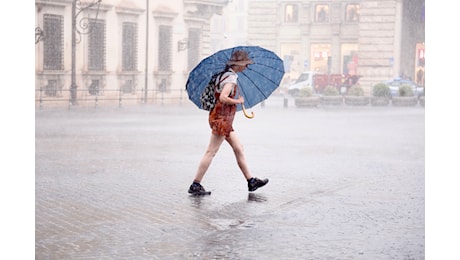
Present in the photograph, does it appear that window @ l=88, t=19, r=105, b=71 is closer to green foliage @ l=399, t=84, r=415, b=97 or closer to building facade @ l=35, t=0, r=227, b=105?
building facade @ l=35, t=0, r=227, b=105

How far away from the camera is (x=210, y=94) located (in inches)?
274

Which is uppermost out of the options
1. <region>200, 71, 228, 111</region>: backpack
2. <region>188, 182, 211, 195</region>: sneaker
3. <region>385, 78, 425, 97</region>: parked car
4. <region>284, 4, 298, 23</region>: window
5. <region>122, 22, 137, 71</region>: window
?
<region>284, 4, 298, 23</region>: window

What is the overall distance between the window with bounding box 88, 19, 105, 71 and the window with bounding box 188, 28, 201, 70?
4.28 ft

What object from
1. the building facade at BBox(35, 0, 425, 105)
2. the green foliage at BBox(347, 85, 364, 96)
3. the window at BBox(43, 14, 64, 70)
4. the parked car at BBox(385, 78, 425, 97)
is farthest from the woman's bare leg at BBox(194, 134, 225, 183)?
the green foliage at BBox(347, 85, 364, 96)

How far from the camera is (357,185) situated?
812cm

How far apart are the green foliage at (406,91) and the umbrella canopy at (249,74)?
12.1 metres

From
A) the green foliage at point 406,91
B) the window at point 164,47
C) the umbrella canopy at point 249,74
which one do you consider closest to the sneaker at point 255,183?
the umbrella canopy at point 249,74

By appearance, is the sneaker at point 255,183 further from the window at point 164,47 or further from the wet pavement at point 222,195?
the window at point 164,47

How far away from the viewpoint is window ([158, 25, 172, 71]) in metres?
13.3

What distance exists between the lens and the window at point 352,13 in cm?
1756

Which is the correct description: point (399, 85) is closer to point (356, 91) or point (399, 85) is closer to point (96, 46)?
point (356, 91)

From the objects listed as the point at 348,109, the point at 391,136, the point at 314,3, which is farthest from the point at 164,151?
the point at 348,109

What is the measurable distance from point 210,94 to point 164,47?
23.8 feet
